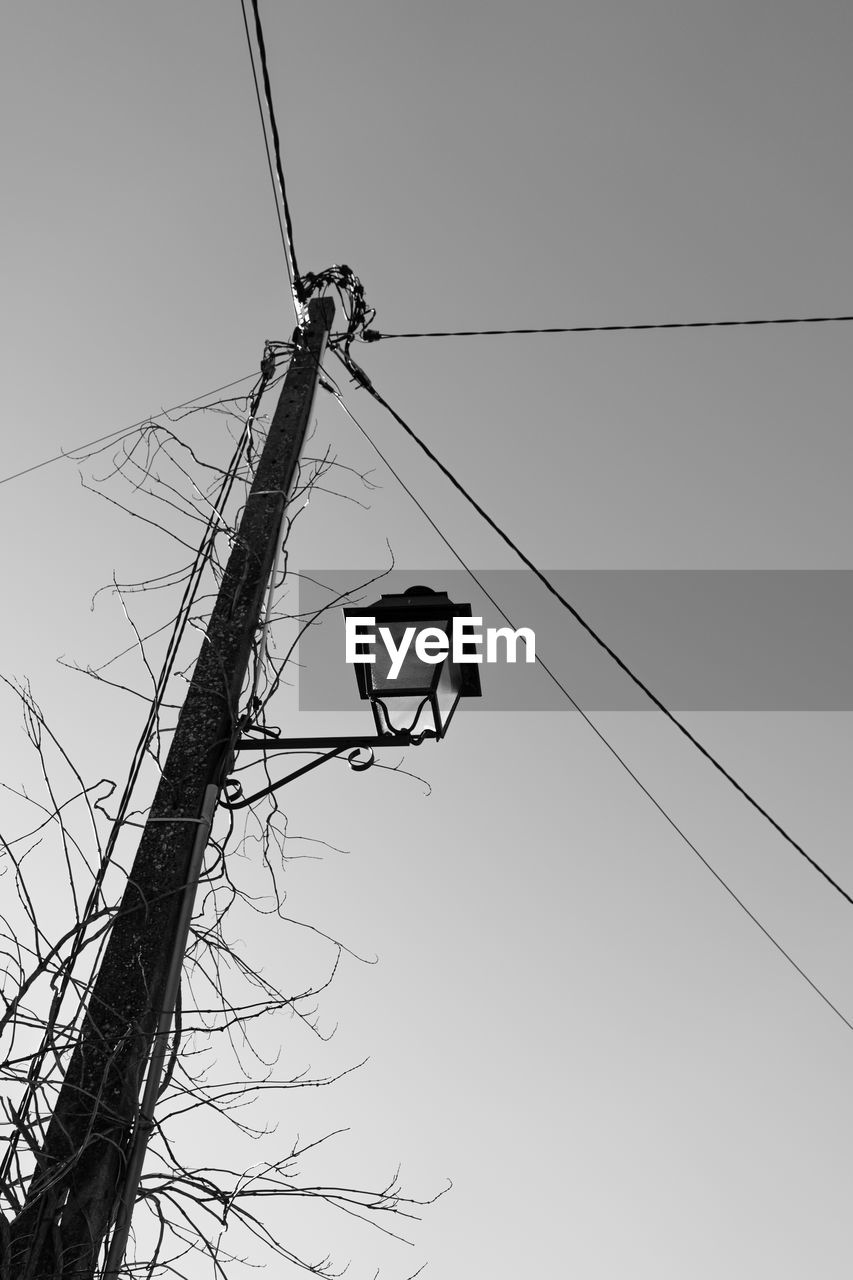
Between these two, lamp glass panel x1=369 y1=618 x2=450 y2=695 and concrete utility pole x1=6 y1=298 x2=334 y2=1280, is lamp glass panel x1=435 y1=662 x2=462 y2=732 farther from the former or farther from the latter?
concrete utility pole x1=6 y1=298 x2=334 y2=1280

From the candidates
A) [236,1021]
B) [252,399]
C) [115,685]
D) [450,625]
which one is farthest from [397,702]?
[252,399]

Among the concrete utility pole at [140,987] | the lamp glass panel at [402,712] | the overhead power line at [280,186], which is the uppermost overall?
the overhead power line at [280,186]

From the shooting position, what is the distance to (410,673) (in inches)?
110

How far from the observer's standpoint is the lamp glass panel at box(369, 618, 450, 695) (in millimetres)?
2768

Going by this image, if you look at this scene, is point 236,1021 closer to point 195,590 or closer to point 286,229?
point 195,590

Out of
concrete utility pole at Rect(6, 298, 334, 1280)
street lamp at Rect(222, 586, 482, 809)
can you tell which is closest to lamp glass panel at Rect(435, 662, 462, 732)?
street lamp at Rect(222, 586, 482, 809)

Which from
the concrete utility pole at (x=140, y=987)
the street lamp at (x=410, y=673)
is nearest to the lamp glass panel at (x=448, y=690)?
the street lamp at (x=410, y=673)

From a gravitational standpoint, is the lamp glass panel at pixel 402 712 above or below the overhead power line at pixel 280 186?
below

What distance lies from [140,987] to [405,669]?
3.40 ft

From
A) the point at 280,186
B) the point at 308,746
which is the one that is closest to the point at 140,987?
the point at 308,746

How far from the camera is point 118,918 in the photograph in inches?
86.9

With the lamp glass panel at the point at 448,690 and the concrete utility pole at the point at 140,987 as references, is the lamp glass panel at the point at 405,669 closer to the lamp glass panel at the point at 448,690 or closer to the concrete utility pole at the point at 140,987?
the lamp glass panel at the point at 448,690

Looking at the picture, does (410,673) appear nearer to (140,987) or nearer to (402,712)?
(402,712)

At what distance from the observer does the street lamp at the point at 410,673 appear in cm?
276
